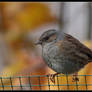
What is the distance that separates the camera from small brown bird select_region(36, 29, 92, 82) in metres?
3.00

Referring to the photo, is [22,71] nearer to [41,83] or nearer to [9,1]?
[41,83]

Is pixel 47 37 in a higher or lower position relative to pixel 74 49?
higher

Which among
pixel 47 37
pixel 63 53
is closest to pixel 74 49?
pixel 63 53

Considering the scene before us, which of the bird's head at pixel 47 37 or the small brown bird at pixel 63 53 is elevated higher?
the bird's head at pixel 47 37

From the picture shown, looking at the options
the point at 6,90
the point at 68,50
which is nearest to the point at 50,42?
the point at 68,50

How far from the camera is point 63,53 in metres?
3.06

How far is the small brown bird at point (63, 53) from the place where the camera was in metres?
3.00

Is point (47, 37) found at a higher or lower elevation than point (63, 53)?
higher

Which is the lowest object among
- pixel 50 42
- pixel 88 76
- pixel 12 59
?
pixel 12 59

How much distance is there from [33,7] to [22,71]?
39.7 inches

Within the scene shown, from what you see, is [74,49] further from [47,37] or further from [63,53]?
[47,37]

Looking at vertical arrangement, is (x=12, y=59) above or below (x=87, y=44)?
below

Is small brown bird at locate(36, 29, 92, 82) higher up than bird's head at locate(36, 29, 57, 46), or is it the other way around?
bird's head at locate(36, 29, 57, 46)

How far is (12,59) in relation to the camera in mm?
4254
